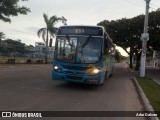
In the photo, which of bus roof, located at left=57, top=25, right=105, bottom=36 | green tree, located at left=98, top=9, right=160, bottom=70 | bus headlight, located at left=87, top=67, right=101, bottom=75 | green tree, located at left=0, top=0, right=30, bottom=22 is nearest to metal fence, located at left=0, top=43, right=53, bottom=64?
green tree, located at left=0, top=0, right=30, bottom=22

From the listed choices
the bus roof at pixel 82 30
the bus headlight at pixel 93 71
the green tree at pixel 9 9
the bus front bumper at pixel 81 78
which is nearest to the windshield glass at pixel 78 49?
the bus roof at pixel 82 30

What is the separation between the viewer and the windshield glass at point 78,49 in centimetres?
1327

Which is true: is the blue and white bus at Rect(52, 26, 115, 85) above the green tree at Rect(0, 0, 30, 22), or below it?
below

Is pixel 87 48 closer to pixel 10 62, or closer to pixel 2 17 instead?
pixel 2 17

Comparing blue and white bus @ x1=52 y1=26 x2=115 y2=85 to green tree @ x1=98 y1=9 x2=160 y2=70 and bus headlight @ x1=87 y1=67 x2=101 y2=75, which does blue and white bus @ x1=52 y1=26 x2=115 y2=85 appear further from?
green tree @ x1=98 y1=9 x2=160 y2=70

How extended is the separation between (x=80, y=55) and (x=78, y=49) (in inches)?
12.0

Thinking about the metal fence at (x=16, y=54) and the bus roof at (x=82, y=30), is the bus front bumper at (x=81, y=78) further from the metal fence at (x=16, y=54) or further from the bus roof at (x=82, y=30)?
the metal fence at (x=16, y=54)

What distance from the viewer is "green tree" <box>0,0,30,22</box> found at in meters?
31.5

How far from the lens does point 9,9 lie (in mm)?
31844

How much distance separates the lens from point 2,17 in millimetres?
32469

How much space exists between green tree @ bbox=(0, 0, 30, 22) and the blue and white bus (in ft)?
64.1

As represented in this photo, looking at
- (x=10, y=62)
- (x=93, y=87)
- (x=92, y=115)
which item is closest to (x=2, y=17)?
(x=10, y=62)

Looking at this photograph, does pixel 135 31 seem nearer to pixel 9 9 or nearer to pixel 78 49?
pixel 9 9

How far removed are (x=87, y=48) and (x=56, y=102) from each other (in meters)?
4.31
